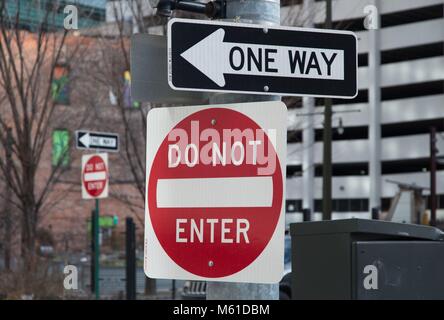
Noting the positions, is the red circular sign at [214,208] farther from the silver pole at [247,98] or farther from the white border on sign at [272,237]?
the silver pole at [247,98]

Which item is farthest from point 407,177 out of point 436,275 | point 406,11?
point 436,275

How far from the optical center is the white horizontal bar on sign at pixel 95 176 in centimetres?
1535

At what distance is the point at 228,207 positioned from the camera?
4.13 meters

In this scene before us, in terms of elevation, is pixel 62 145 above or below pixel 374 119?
below

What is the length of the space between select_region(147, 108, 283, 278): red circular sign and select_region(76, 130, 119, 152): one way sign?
1099 cm

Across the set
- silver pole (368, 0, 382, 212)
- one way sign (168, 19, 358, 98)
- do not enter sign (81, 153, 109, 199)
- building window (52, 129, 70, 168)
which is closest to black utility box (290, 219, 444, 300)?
one way sign (168, 19, 358, 98)

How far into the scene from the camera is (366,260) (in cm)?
516

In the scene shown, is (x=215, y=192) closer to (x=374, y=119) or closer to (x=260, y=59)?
(x=260, y=59)

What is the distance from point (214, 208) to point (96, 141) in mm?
11572

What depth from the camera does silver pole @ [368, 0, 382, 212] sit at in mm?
70125

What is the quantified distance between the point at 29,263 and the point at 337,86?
1412cm

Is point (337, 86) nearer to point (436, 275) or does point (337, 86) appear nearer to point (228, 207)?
point (228, 207)

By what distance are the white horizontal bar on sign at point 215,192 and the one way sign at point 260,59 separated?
439mm

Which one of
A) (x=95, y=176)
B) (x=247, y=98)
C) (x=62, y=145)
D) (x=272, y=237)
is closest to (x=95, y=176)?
(x=95, y=176)
